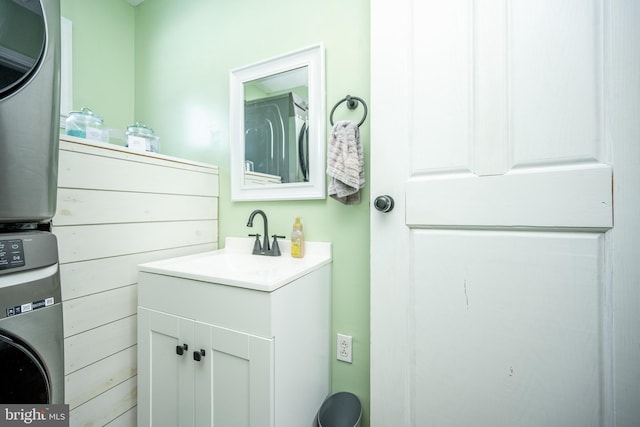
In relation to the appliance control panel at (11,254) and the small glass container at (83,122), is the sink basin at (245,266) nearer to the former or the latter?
the appliance control panel at (11,254)

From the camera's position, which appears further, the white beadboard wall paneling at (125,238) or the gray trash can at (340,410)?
the gray trash can at (340,410)

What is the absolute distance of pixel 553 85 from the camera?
72cm

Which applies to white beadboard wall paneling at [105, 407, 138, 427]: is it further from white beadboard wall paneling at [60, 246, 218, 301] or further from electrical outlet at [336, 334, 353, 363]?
electrical outlet at [336, 334, 353, 363]

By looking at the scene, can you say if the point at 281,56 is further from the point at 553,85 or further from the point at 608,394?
the point at 608,394

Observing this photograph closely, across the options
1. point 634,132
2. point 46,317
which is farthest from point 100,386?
point 634,132

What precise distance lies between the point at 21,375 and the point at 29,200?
0.35m

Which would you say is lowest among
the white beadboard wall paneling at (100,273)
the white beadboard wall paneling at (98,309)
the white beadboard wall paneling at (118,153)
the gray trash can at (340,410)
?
the gray trash can at (340,410)

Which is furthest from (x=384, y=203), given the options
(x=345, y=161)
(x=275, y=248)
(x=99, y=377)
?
Result: (x=99, y=377)

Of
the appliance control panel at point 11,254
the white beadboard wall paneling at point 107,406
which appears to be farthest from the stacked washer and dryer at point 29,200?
the white beadboard wall paneling at point 107,406

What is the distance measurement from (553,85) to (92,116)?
2.00 meters

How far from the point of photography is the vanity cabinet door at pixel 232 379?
77 centimetres

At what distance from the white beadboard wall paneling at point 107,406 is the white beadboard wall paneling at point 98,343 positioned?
0.16 meters

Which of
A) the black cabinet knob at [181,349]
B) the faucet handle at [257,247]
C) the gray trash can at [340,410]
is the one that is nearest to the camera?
the black cabinet knob at [181,349]

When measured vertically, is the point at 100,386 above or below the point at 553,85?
below
